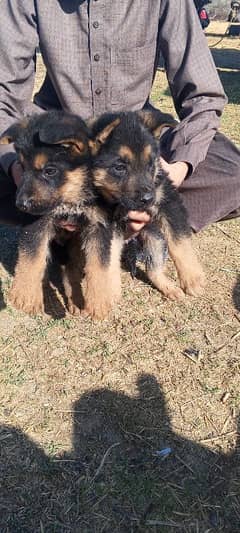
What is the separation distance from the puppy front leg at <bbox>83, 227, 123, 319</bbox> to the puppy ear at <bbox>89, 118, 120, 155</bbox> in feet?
1.49

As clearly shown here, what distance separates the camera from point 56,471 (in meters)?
2.15

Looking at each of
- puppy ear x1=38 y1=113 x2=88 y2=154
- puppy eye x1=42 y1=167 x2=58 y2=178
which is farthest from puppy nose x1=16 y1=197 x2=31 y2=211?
puppy ear x1=38 y1=113 x2=88 y2=154

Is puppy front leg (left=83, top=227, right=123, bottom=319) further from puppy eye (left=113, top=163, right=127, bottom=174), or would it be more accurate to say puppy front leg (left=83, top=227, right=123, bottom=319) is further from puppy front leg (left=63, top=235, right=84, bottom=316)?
puppy eye (left=113, top=163, right=127, bottom=174)

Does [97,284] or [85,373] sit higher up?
[97,284]

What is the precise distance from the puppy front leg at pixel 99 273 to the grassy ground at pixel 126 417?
0.11 meters

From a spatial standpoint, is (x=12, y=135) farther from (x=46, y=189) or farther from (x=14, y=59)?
(x=14, y=59)

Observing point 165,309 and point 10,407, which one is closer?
point 10,407

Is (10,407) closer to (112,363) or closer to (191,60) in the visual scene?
(112,363)

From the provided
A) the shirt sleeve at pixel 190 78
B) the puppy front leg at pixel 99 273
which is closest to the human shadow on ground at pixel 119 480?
the puppy front leg at pixel 99 273

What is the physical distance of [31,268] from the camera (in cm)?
306

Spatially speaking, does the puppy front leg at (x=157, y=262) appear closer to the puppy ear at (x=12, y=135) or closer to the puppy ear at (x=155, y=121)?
the puppy ear at (x=155, y=121)

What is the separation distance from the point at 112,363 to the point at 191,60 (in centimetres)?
200

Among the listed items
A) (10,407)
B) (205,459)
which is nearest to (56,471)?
(10,407)

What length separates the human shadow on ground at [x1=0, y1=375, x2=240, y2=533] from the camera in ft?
6.45
